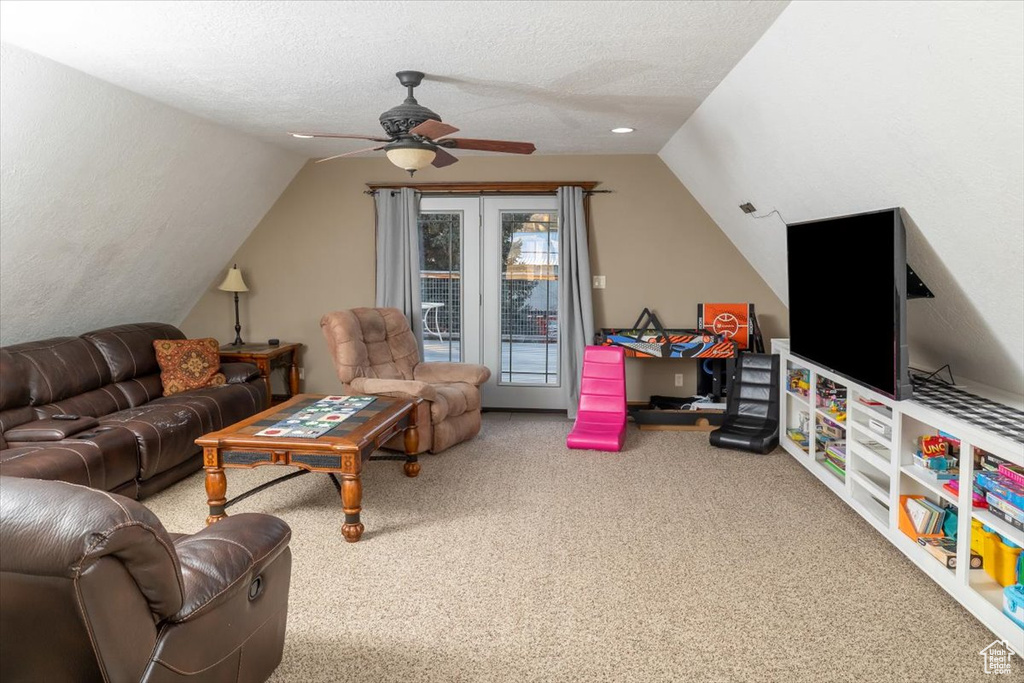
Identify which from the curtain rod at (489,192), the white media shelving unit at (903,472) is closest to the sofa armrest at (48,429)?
the curtain rod at (489,192)

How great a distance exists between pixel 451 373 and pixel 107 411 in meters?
2.35

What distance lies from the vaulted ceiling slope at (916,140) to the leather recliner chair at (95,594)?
2474 mm

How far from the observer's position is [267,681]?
2.36 meters

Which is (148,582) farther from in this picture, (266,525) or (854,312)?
(854,312)

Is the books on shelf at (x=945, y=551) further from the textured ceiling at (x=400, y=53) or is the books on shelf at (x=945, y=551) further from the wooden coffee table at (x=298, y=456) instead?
the wooden coffee table at (x=298, y=456)

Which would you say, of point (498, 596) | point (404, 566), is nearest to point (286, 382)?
point (404, 566)

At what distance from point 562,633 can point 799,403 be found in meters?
3.04

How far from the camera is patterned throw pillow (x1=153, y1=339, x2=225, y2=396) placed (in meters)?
5.09

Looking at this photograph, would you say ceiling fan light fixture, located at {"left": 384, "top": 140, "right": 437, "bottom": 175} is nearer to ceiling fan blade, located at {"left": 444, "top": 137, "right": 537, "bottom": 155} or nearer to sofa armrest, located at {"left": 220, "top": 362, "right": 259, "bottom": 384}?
ceiling fan blade, located at {"left": 444, "top": 137, "right": 537, "bottom": 155}

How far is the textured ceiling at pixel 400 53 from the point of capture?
2824mm

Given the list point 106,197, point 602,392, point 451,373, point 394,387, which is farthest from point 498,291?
point 106,197

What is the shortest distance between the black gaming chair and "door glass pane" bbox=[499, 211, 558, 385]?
5.58 ft

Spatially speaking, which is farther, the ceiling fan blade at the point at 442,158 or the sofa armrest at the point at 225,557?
the ceiling fan blade at the point at 442,158

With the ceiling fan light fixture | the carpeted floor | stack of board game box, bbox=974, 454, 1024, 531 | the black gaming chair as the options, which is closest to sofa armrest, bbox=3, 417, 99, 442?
the carpeted floor
